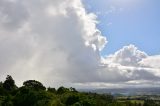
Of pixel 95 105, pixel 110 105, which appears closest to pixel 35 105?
pixel 95 105

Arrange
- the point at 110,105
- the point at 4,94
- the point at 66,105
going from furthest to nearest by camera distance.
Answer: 1. the point at 4,94
2. the point at 110,105
3. the point at 66,105


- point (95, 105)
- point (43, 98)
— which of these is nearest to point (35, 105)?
point (43, 98)

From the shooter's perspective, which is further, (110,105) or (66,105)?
(110,105)

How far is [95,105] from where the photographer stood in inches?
6403

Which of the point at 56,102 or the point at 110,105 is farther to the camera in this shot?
the point at 110,105

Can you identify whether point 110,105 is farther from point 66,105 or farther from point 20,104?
point 20,104

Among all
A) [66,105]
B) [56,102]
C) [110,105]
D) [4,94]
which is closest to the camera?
[56,102]

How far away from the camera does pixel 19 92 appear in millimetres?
185250

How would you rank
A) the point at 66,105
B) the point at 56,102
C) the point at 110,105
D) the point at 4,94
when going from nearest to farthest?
the point at 56,102 → the point at 66,105 → the point at 110,105 → the point at 4,94

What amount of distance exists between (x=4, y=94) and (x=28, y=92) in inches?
825

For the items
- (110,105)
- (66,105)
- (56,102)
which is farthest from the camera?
(110,105)

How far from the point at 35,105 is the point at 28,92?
27.7m

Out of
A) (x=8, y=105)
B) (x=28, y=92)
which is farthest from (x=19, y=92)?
(x=8, y=105)

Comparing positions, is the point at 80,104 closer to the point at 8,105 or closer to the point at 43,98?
the point at 43,98
